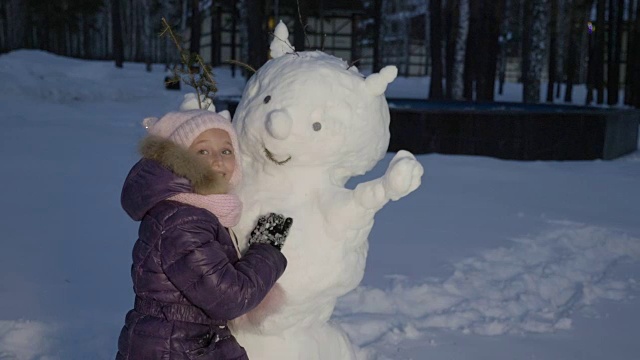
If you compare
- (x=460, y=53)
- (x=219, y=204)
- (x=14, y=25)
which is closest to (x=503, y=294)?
(x=219, y=204)

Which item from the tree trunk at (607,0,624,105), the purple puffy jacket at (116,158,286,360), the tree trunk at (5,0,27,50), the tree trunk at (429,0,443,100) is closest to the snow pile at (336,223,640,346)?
the purple puffy jacket at (116,158,286,360)

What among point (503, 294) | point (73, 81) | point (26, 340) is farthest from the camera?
point (73, 81)

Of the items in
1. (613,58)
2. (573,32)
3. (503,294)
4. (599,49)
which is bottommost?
(503,294)

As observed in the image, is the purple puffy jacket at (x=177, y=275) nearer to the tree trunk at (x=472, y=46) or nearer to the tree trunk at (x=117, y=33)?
the tree trunk at (x=472, y=46)

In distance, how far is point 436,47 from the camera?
20719 mm

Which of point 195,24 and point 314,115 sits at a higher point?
point 195,24

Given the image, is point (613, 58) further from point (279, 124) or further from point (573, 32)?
point (279, 124)

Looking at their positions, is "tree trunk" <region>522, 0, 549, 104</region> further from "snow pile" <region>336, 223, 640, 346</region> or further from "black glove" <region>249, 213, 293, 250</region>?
"black glove" <region>249, 213, 293, 250</region>

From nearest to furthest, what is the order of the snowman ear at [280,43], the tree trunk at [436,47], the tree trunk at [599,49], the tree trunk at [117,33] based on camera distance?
the snowman ear at [280,43] → the tree trunk at [436,47] → the tree trunk at [599,49] → the tree trunk at [117,33]

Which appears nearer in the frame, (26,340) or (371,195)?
(371,195)

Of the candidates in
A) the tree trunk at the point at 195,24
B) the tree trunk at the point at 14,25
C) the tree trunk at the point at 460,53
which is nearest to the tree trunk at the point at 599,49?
the tree trunk at the point at 460,53

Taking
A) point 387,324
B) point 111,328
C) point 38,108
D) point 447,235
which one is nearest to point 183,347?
point 111,328

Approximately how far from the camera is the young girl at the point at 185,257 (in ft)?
7.72

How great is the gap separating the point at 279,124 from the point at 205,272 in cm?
58
